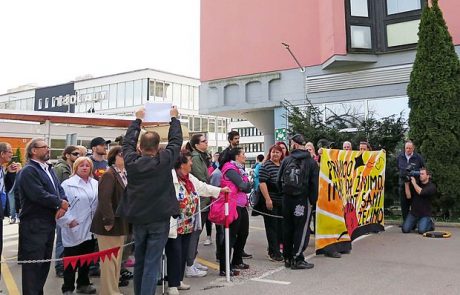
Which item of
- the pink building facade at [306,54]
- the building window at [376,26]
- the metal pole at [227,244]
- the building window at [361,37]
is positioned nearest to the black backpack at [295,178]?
the metal pole at [227,244]

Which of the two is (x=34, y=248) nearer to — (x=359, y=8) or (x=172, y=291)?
(x=172, y=291)

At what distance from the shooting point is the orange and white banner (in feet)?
24.0

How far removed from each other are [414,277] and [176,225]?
11.0 ft

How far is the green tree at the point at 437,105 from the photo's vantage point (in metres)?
10.9

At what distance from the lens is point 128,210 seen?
4.36 metres

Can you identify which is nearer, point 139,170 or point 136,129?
point 139,170

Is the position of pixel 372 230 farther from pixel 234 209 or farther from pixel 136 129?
pixel 136 129

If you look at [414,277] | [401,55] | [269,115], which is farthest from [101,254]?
[269,115]

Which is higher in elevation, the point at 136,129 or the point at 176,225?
the point at 136,129

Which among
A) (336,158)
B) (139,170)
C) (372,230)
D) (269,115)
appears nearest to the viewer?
(139,170)

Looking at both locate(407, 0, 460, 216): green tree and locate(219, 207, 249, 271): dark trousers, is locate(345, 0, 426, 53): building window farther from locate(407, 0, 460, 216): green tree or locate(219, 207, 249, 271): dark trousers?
locate(219, 207, 249, 271): dark trousers

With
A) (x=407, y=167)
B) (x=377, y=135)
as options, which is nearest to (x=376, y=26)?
(x=377, y=135)

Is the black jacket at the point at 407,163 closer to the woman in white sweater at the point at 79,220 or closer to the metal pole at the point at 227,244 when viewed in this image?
the metal pole at the point at 227,244

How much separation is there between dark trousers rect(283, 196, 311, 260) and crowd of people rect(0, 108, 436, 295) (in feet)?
0.05
